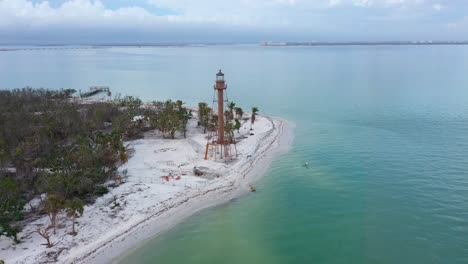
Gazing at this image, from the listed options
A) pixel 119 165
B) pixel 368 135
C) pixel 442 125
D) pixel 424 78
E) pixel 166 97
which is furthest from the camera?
pixel 424 78

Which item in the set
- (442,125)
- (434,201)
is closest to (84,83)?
(442,125)

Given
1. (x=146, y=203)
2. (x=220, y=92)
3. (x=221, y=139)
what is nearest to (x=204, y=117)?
(x=221, y=139)

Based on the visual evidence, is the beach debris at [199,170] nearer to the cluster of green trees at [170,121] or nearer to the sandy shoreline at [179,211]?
the sandy shoreline at [179,211]

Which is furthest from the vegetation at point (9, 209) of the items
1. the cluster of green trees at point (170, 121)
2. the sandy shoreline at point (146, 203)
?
the cluster of green trees at point (170, 121)

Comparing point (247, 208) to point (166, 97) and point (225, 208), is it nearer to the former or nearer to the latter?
point (225, 208)

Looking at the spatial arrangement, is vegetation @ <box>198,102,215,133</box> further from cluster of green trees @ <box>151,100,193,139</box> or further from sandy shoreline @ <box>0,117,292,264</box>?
sandy shoreline @ <box>0,117,292,264</box>

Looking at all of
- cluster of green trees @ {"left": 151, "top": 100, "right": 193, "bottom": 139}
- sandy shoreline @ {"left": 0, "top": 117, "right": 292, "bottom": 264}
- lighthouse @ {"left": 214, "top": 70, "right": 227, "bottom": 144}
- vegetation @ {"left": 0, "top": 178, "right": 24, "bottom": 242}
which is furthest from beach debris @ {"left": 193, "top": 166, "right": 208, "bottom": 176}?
vegetation @ {"left": 0, "top": 178, "right": 24, "bottom": 242}

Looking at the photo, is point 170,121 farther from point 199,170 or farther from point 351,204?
point 351,204

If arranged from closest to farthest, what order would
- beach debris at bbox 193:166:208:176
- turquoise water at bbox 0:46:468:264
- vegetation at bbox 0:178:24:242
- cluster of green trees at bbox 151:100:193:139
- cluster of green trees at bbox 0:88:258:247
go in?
vegetation at bbox 0:178:24:242 → turquoise water at bbox 0:46:468:264 → cluster of green trees at bbox 0:88:258:247 → beach debris at bbox 193:166:208:176 → cluster of green trees at bbox 151:100:193:139
